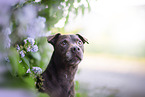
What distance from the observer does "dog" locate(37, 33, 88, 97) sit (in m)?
0.68

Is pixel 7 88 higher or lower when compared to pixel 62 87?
higher

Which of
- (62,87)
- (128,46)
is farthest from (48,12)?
(128,46)

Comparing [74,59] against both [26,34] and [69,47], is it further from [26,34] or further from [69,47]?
[26,34]

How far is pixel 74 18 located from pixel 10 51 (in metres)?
0.35

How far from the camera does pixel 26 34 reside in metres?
0.57

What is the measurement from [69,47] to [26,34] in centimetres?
19

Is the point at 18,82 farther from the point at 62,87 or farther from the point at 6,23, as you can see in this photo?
the point at 62,87

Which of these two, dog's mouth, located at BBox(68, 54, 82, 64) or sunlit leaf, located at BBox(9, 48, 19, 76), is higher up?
sunlit leaf, located at BBox(9, 48, 19, 76)

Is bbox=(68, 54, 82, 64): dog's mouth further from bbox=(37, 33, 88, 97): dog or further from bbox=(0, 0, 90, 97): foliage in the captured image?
bbox=(0, 0, 90, 97): foliage

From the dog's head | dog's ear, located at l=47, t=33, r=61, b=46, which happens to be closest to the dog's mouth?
the dog's head

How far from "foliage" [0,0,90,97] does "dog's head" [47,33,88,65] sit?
6 cm

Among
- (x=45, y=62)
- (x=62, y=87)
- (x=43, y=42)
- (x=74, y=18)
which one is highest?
(x=74, y=18)

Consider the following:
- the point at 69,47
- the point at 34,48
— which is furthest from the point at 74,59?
the point at 34,48

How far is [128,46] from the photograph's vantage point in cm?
100
